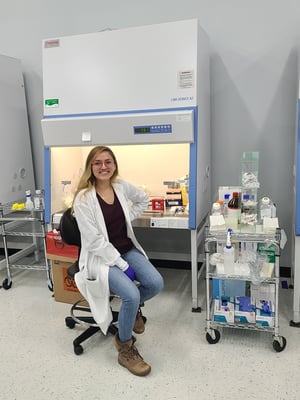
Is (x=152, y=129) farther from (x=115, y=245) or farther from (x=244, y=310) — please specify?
(x=244, y=310)

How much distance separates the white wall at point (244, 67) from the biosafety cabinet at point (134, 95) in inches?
9.8

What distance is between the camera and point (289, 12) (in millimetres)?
2717

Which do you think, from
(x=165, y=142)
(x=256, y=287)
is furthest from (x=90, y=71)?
(x=256, y=287)

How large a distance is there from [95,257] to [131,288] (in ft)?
0.90

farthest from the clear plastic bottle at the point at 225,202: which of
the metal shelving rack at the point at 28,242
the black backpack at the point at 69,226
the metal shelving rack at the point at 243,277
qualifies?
the metal shelving rack at the point at 28,242

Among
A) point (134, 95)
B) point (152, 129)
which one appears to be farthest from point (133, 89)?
point (152, 129)

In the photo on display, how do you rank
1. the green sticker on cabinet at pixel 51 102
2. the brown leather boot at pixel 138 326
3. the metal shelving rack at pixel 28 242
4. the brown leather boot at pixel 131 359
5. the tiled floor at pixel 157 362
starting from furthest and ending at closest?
1. the metal shelving rack at pixel 28 242
2. the green sticker on cabinet at pixel 51 102
3. the brown leather boot at pixel 138 326
4. the brown leather boot at pixel 131 359
5. the tiled floor at pixel 157 362

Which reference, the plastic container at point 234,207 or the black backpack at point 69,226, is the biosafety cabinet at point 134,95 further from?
the black backpack at point 69,226

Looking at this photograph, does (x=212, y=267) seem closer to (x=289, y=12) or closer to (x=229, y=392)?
(x=229, y=392)

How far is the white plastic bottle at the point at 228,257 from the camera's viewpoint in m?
2.12

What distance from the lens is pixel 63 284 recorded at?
Answer: 2.81 m

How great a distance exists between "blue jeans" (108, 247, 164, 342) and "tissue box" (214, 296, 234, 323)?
1.38ft

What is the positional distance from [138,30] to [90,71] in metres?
0.43

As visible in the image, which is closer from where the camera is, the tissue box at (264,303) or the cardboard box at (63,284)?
the tissue box at (264,303)
